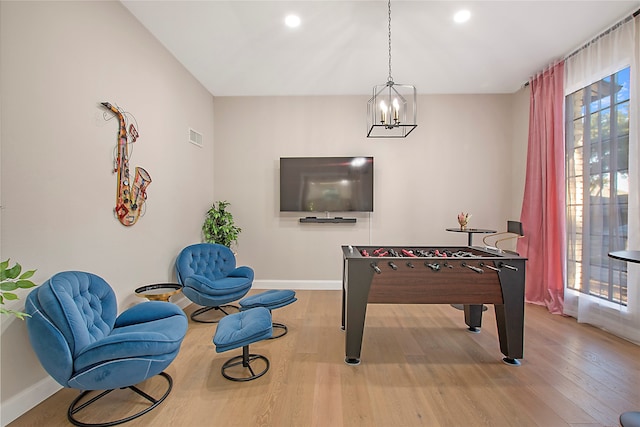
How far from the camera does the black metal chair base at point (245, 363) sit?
2210mm

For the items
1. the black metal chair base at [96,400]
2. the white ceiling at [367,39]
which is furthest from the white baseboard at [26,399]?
the white ceiling at [367,39]

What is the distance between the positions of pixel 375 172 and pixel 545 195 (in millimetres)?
2275

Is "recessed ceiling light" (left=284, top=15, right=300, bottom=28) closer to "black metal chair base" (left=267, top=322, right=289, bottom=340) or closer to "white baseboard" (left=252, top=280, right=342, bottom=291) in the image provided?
"black metal chair base" (left=267, top=322, right=289, bottom=340)

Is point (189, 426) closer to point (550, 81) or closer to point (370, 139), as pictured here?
point (370, 139)

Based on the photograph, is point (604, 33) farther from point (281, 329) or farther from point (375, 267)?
point (281, 329)

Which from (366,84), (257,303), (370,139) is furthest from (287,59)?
(257,303)

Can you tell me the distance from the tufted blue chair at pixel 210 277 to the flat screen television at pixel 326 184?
4.27 feet

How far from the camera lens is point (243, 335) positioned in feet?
6.91

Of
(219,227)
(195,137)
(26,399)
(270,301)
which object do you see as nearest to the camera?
(26,399)

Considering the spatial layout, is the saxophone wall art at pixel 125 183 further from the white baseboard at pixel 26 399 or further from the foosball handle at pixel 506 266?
the foosball handle at pixel 506 266

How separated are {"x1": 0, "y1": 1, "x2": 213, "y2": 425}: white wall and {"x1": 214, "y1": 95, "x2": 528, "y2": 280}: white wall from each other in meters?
1.40

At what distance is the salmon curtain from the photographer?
11.8ft

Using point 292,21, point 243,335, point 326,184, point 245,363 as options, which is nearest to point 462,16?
point 292,21

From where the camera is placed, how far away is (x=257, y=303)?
2.86 meters
